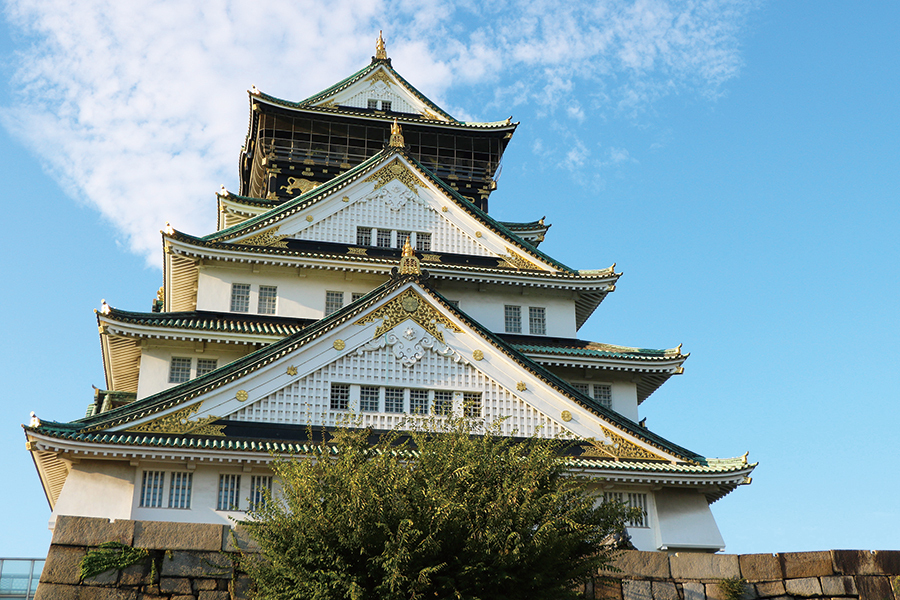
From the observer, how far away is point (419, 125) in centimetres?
3641

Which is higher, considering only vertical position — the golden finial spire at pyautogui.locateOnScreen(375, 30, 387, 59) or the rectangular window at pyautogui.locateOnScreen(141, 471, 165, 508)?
the golden finial spire at pyautogui.locateOnScreen(375, 30, 387, 59)

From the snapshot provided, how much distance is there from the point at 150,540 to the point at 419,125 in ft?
79.0

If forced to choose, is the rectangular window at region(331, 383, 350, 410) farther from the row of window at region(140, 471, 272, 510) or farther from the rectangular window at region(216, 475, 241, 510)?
the rectangular window at region(216, 475, 241, 510)

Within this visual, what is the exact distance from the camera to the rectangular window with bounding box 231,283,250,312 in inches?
1091

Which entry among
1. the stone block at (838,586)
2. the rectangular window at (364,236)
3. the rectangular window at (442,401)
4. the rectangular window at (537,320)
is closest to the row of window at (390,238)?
the rectangular window at (364,236)

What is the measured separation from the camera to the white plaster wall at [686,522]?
Answer: 72.3 ft

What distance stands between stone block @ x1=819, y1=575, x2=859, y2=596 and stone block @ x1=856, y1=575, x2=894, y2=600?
0.34ft

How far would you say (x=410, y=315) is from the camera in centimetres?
2275

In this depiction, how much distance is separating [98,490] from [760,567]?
1394 centimetres

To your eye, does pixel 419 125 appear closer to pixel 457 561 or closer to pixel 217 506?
pixel 217 506

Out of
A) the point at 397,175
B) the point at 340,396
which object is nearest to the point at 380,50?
the point at 397,175

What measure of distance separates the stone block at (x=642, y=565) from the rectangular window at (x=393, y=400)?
7.54 m

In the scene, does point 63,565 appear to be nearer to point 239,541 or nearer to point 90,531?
point 90,531

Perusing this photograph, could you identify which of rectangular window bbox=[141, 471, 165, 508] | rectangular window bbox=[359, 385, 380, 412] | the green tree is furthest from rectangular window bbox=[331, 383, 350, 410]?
the green tree
